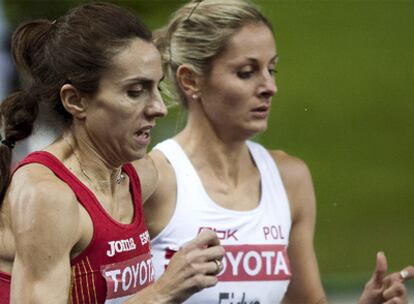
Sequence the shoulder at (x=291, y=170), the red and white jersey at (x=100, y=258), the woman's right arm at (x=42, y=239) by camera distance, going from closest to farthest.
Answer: the woman's right arm at (x=42, y=239) < the red and white jersey at (x=100, y=258) < the shoulder at (x=291, y=170)

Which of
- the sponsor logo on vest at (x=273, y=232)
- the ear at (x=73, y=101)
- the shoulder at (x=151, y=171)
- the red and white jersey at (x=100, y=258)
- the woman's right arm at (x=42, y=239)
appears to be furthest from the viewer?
the sponsor logo on vest at (x=273, y=232)

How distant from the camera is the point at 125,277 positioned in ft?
10.2

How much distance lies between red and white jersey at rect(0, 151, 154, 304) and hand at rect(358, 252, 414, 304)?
838 mm

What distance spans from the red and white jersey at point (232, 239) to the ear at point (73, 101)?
0.87 meters

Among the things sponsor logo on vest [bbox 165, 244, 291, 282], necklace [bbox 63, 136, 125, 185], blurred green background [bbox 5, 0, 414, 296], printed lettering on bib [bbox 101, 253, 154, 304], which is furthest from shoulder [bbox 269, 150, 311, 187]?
blurred green background [bbox 5, 0, 414, 296]

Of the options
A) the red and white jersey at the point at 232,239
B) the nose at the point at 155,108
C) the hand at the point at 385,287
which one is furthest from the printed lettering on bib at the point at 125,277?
the hand at the point at 385,287

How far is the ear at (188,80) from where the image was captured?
13.6 ft

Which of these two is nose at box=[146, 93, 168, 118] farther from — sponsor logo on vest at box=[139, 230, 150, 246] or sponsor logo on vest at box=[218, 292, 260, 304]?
sponsor logo on vest at box=[218, 292, 260, 304]

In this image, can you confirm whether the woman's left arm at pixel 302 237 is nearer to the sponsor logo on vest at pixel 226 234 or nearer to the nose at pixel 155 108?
the sponsor logo on vest at pixel 226 234

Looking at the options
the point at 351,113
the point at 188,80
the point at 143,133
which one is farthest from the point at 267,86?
the point at 351,113

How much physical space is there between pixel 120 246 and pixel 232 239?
0.93 metres

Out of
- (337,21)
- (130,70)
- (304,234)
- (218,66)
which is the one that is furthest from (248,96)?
(337,21)

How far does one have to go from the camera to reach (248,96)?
3.99 metres

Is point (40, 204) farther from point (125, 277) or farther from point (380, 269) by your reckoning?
point (380, 269)
